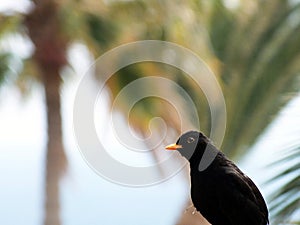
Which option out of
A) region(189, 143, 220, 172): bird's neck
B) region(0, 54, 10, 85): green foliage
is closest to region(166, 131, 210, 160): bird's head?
region(189, 143, 220, 172): bird's neck

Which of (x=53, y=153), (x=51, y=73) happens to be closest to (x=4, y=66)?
(x=51, y=73)

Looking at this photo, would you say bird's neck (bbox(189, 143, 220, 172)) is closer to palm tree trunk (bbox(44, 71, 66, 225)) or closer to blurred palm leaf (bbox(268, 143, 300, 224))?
blurred palm leaf (bbox(268, 143, 300, 224))

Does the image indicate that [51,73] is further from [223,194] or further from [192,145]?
[223,194]

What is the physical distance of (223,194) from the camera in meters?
4.07

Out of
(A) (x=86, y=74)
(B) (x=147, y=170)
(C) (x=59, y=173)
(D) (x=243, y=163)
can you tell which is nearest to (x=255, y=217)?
(D) (x=243, y=163)

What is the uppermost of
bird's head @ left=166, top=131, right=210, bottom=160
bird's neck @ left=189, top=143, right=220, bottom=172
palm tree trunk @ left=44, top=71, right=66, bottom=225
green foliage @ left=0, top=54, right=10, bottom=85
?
green foliage @ left=0, top=54, right=10, bottom=85

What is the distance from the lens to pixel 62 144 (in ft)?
35.2

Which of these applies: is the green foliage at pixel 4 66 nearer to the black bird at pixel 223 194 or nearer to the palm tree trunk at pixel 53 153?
the palm tree trunk at pixel 53 153

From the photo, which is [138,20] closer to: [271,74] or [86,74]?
[86,74]

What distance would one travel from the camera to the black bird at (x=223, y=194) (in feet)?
13.3

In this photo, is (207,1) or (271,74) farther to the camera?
(207,1)

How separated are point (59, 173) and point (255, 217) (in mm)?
6712

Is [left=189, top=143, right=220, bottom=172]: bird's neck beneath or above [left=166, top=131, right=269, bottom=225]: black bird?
above

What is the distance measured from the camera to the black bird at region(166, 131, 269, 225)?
4043 mm
